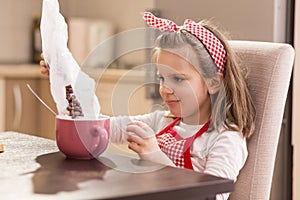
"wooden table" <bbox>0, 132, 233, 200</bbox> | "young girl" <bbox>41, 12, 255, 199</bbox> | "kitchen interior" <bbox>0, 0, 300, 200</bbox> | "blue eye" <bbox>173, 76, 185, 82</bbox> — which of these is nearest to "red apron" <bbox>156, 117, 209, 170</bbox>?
"young girl" <bbox>41, 12, 255, 199</bbox>

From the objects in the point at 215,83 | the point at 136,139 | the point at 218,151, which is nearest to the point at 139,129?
the point at 136,139

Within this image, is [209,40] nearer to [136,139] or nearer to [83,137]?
[136,139]

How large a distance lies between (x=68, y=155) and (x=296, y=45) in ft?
4.79

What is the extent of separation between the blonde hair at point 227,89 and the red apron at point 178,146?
64 millimetres

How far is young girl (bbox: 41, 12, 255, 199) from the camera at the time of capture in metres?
1.65

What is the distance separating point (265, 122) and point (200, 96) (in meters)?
0.20

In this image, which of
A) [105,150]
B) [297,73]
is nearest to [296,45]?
[297,73]

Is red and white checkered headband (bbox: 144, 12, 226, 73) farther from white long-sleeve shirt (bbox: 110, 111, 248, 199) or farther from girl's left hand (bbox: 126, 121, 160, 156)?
girl's left hand (bbox: 126, 121, 160, 156)

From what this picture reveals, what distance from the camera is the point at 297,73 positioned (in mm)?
2547

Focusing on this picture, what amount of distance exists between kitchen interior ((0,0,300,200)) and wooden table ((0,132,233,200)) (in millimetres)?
1286

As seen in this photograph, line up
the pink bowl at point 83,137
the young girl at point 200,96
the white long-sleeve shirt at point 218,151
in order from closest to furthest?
the pink bowl at point 83,137 → the white long-sleeve shirt at point 218,151 → the young girl at point 200,96

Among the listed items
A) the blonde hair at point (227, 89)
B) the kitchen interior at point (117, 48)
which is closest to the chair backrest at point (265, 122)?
the blonde hair at point (227, 89)

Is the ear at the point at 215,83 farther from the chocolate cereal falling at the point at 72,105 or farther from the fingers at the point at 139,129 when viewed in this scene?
the chocolate cereal falling at the point at 72,105

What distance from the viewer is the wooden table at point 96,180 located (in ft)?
3.42
